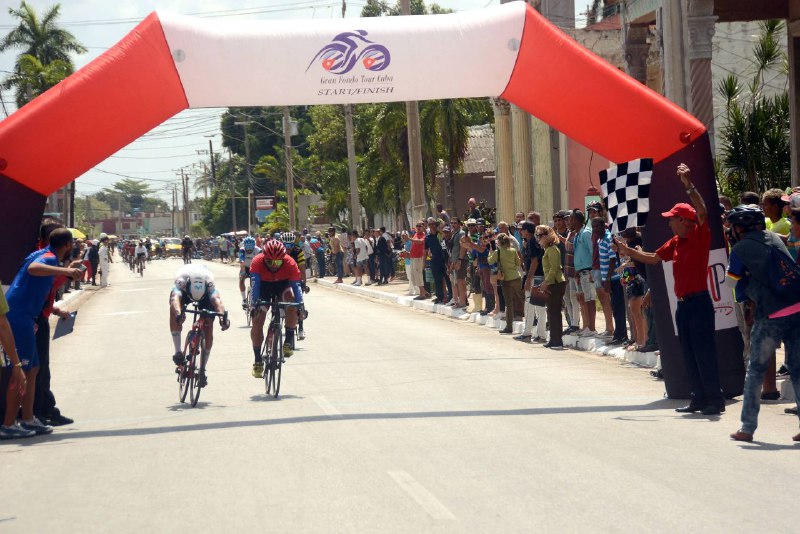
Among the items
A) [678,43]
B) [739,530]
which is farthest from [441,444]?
[678,43]

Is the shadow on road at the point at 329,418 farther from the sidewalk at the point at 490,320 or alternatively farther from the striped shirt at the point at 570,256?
the striped shirt at the point at 570,256

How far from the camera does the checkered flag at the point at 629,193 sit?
11.9m

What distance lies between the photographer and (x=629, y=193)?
11.9 metres

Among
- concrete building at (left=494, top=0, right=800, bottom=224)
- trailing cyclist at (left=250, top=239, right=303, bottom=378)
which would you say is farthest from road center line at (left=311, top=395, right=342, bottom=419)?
concrete building at (left=494, top=0, right=800, bottom=224)

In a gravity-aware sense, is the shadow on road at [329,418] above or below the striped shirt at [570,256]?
below

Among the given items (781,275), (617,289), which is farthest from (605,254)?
(781,275)

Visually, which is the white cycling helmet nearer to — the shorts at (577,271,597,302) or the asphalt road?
the asphalt road

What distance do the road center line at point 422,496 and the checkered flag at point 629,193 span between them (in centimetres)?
483

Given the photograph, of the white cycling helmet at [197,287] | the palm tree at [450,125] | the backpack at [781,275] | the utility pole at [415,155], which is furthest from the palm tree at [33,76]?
the backpack at [781,275]

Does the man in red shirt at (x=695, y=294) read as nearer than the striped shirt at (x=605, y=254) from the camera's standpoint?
Yes

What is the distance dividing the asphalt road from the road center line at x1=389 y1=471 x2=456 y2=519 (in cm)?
3

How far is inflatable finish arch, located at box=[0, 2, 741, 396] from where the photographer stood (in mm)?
11516

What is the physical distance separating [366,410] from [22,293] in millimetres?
3573

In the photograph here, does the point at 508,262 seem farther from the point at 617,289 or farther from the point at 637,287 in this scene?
the point at 637,287
